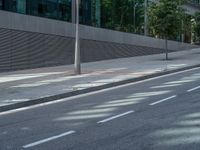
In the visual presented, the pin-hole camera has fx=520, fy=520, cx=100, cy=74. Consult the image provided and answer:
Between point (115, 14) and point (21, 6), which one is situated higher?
point (115, 14)

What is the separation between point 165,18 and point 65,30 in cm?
706

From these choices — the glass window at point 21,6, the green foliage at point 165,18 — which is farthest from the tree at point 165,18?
the glass window at point 21,6

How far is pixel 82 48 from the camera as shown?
119 feet

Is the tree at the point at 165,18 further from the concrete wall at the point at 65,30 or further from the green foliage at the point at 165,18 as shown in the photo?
the concrete wall at the point at 65,30

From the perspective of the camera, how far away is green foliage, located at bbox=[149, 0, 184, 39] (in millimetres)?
36228

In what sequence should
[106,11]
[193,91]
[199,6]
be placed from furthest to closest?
[199,6] < [106,11] < [193,91]

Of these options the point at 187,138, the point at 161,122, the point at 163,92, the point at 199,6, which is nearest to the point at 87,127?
the point at 161,122

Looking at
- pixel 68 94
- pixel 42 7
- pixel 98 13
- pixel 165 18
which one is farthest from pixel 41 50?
pixel 68 94

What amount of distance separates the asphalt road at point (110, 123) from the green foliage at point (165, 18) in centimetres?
1873

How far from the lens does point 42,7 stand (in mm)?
33656

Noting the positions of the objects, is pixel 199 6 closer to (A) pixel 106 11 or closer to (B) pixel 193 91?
(A) pixel 106 11

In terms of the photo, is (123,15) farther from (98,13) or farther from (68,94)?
(68,94)

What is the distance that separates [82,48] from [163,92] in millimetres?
19060

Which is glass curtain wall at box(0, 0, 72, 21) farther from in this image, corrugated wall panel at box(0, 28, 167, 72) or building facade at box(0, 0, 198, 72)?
corrugated wall panel at box(0, 28, 167, 72)
